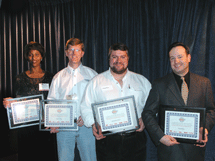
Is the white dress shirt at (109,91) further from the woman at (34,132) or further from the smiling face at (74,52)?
the woman at (34,132)

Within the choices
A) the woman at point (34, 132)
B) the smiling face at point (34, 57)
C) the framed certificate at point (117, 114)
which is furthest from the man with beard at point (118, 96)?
the smiling face at point (34, 57)

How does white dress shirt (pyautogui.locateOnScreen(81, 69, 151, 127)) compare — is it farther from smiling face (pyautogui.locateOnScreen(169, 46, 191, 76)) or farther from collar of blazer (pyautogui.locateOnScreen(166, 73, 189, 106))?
smiling face (pyautogui.locateOnScreen(169, 46, 191, 76))

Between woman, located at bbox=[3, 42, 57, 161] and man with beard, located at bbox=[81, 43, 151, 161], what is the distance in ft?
3.07

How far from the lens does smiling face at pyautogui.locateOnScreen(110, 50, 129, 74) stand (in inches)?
94.0

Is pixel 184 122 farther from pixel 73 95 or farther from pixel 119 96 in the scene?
pixel 73 95

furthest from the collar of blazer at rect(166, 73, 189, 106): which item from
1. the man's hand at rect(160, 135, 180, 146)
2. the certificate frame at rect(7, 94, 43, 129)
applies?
the certificate frame at rect(7, 94, 43, 129)

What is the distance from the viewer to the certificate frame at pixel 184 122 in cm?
189

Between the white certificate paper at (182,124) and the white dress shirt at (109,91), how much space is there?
0.48 m

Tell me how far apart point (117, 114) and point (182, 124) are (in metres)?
0.71

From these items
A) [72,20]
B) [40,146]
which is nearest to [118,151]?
[40,146]

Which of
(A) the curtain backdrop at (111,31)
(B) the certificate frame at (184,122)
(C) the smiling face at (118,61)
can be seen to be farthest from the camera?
(A) the curtain backdrop at (111,31)

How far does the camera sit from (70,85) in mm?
2707

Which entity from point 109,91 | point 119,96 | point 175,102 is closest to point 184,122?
point 175,102

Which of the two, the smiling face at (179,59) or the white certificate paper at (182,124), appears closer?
the white certificate paper at (182,124)
